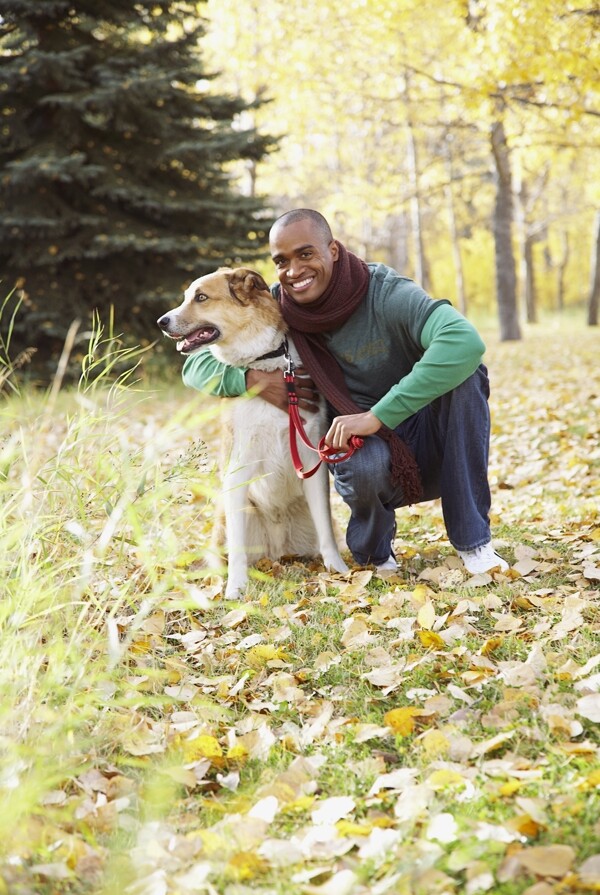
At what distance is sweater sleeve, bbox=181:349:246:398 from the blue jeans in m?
0.55

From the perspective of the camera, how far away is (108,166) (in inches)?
379

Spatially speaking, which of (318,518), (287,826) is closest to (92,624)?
(287,826)

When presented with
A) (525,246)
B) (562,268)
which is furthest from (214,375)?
(562,268)

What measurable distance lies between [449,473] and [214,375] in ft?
3.46

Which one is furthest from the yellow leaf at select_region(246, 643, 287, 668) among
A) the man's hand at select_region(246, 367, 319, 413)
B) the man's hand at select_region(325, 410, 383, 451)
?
the man's hand at select_region(246, 367, 319, 413)

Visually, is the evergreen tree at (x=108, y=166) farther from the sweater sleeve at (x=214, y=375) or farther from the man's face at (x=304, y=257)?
the man's face at (x=304, y=257)

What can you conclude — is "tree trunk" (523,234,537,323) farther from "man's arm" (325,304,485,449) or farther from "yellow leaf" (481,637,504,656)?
"yellow leaf" (481,637,504,656)

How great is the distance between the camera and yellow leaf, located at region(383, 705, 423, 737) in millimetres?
2072

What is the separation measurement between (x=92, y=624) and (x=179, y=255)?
810cm

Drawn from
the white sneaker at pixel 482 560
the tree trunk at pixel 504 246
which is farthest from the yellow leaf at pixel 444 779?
the tree trunk at pixel 504 246

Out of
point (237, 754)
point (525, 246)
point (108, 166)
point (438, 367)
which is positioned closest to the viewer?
point (237, 754)

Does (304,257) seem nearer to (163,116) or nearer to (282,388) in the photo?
(282,388)

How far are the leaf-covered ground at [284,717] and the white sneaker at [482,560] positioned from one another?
0.08 metres

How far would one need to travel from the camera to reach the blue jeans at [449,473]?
3.10 metres
